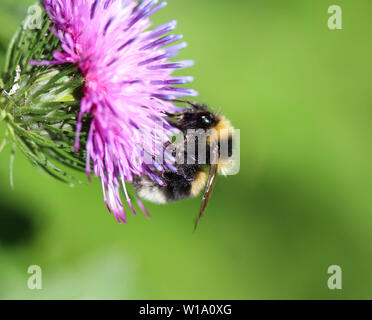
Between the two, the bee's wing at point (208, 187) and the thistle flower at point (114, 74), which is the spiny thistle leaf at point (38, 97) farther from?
the bee's wing at point (208, 187)

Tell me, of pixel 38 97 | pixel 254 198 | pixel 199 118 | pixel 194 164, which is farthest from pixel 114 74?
pixel 254 198

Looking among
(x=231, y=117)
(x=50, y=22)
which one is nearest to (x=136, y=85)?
(x=50, y=22)

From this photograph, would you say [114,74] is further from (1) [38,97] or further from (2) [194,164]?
(2) [194,164]

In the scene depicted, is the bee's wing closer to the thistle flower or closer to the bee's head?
the bee's head

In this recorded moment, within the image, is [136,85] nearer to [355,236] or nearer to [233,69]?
[233,69]

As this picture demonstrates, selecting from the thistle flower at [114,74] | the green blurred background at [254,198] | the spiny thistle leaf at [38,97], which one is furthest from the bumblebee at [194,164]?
the green blurred background at [254,198]
